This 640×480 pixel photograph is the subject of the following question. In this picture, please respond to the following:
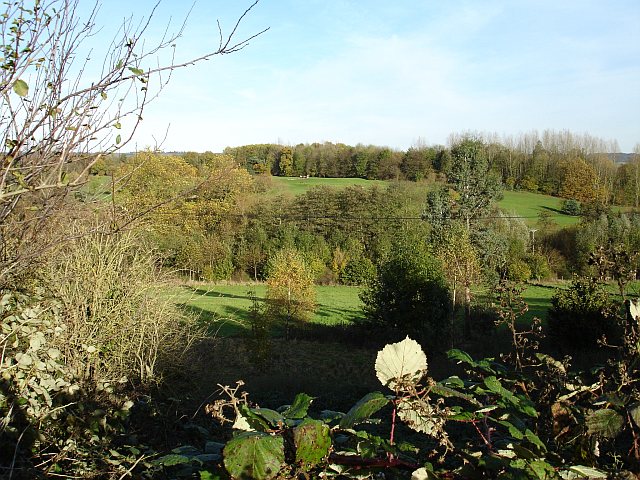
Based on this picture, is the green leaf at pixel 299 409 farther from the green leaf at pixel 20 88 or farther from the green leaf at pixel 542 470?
the green leaf at pixel 20 88

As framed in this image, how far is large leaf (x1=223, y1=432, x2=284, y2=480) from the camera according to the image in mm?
885

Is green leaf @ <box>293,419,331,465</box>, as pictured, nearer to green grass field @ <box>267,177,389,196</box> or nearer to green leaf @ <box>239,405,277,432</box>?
green leaf @ <box>239,405,277,432</box>

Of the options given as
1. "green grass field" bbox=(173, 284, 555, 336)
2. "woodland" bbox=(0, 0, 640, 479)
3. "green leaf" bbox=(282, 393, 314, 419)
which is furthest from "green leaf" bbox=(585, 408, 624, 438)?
"green grass field" bbox=(173, 284, 555, 336)

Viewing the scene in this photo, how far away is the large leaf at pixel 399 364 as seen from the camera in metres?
1.07

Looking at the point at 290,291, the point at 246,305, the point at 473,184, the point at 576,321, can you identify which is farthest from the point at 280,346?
the point at 473,184

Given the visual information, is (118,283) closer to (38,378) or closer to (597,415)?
(38,378)

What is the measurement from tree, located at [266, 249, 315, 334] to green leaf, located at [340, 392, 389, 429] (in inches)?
875

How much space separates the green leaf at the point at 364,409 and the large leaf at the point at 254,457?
15 cm

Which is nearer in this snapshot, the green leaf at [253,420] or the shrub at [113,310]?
the green leaf at [253,420]

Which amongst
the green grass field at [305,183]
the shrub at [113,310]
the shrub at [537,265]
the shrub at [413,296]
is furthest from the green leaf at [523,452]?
the green grass field at [305,183]

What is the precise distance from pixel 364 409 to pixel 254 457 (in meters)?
0.24

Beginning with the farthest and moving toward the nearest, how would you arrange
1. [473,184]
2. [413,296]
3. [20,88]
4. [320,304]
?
→ [473,184], [320,304], [413,296], [20,88]

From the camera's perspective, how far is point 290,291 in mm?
23938

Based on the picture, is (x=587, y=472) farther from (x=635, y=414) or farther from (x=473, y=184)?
(x=473, y=184)
